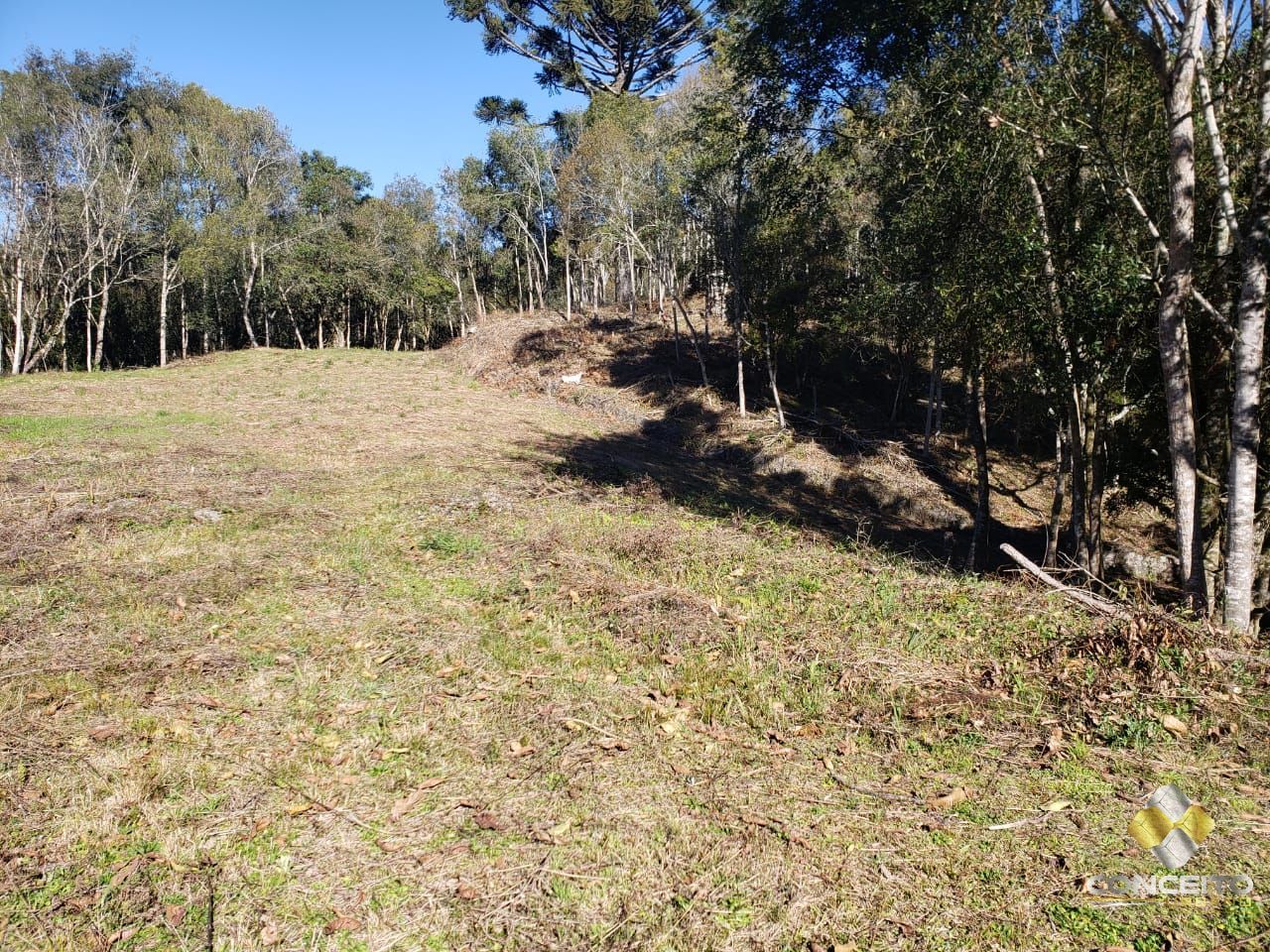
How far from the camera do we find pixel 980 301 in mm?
10516

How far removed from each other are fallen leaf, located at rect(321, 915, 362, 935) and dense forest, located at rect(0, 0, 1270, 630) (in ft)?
24.2

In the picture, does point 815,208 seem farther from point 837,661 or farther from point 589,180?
point 837,661

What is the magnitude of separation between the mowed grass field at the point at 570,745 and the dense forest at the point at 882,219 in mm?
3287

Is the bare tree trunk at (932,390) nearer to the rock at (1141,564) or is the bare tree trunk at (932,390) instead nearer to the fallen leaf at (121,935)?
the rock at (1141,564)

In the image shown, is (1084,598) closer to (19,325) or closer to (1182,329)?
(1182,329)

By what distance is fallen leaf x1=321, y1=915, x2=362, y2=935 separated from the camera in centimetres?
314

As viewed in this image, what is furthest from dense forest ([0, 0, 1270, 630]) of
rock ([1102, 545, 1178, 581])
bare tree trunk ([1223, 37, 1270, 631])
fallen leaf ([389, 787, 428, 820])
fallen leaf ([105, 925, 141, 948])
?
fallen leaf ([105, 925, 141, 948])

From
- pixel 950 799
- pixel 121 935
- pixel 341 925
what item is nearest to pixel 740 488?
pixel 950 799

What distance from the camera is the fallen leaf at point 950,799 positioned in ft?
13.0

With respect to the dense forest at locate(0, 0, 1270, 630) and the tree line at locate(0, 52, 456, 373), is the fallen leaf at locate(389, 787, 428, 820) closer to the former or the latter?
the dense forest at locate(0, 0, 1270, 630)

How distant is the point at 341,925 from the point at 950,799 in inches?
124

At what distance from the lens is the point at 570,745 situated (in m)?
4.62

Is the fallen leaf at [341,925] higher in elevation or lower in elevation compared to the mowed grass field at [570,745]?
lower

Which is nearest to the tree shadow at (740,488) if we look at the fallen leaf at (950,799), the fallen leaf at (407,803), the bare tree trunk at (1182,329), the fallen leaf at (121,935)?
the bare tree trunk at (1182,329)
